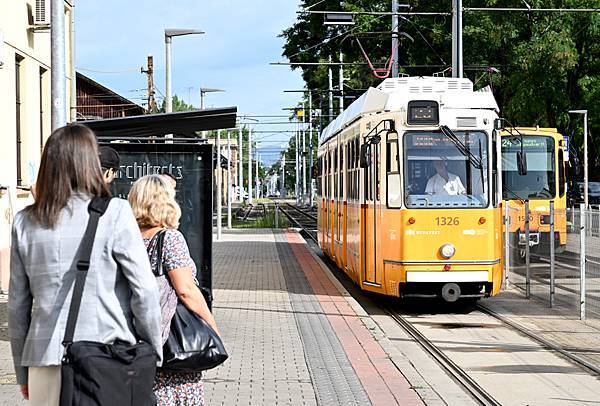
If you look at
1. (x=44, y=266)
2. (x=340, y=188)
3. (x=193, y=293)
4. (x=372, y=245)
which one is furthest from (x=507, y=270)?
(x=44, y=266)

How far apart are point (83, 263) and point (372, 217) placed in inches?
445

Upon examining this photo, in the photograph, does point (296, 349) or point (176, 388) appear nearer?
point (176, 388)

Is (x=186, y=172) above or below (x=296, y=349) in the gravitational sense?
above

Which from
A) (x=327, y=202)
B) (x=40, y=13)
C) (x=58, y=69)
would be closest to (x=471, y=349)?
(x=58, y=69)

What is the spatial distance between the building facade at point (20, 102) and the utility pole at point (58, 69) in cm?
509

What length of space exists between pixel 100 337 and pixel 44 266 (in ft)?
1.15

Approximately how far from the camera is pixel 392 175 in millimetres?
14492

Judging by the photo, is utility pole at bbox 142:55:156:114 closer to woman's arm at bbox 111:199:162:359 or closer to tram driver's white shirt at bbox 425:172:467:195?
tram driver's white shirt at bbox 425:172:467:195

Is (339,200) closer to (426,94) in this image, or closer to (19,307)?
(426,94)

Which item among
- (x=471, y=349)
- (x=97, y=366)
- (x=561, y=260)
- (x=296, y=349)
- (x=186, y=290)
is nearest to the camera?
(x=97, y=366)

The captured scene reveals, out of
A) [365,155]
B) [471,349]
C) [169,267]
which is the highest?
[365,155]

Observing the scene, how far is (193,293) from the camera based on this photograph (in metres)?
5.10

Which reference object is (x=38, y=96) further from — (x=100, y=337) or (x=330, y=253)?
(x=100, y=337)

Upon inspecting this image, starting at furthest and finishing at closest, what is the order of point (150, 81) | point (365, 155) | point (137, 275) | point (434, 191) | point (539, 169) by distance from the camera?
point (150, 81), point (539, 169), point (365, 155), point (434, 191), point (137, 275)
